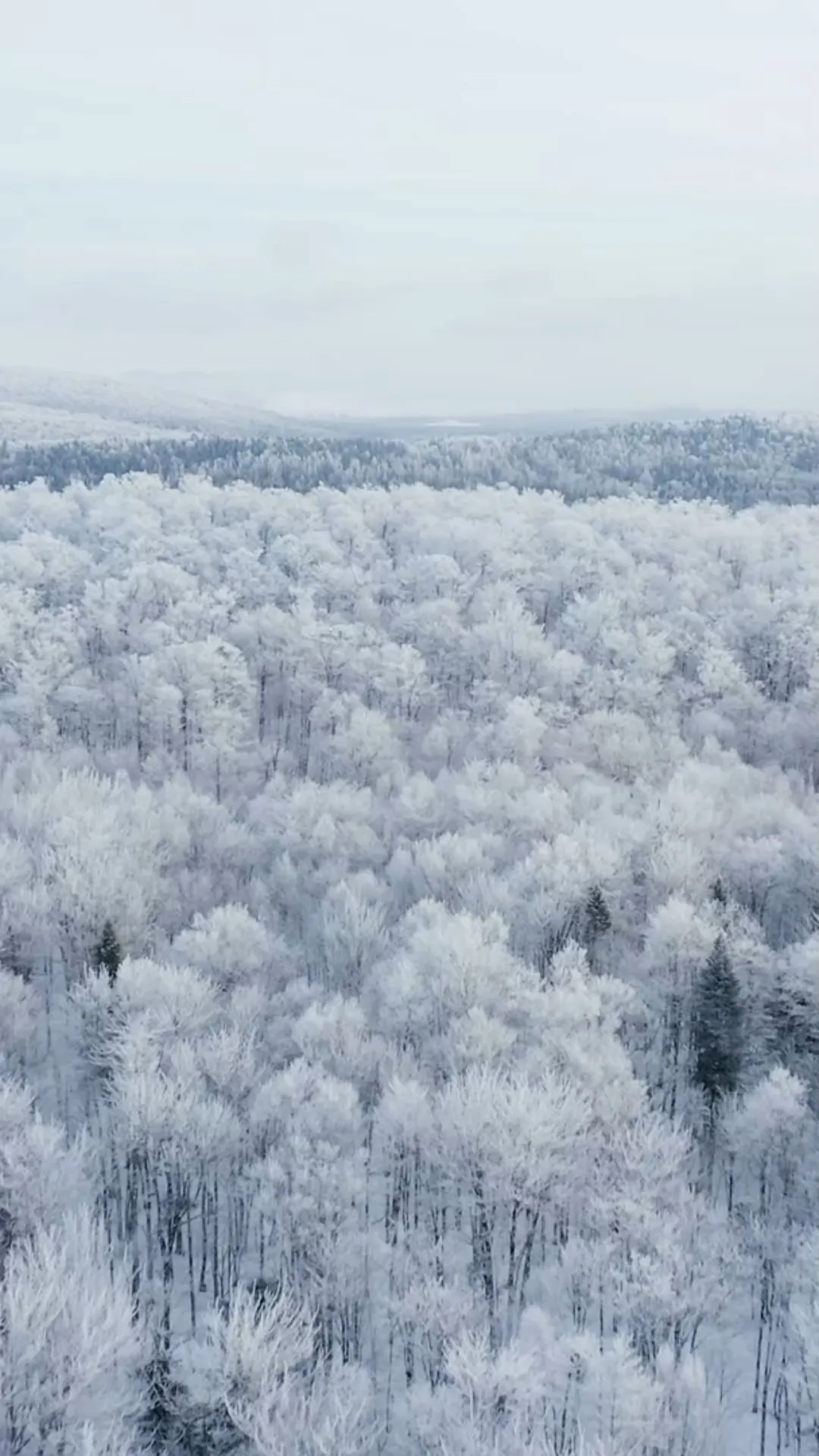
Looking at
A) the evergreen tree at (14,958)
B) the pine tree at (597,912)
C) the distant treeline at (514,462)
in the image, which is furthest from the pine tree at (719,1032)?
the distant treeline at (514,462)

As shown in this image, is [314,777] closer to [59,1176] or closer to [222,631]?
[222,631]

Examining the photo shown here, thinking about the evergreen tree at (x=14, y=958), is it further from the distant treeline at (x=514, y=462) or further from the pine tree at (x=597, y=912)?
the distant treeline at (x=514, y=462)

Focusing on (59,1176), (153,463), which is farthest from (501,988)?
(153,463)

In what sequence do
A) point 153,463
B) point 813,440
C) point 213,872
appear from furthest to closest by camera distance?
point 813,440 < point 153,463 < point 213,872

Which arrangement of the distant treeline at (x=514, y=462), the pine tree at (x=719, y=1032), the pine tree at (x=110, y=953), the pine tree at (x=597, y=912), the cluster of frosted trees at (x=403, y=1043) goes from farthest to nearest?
the distant treeline at (x=514, y=462) → the pine tree at (x=597, y=912) → the pine tree at (x=110, y=953) → the pine tree at (x=719, y=1032) → the cluster of frosted trees at (x=403, y=1043)

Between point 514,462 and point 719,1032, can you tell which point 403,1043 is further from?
point 514,462
